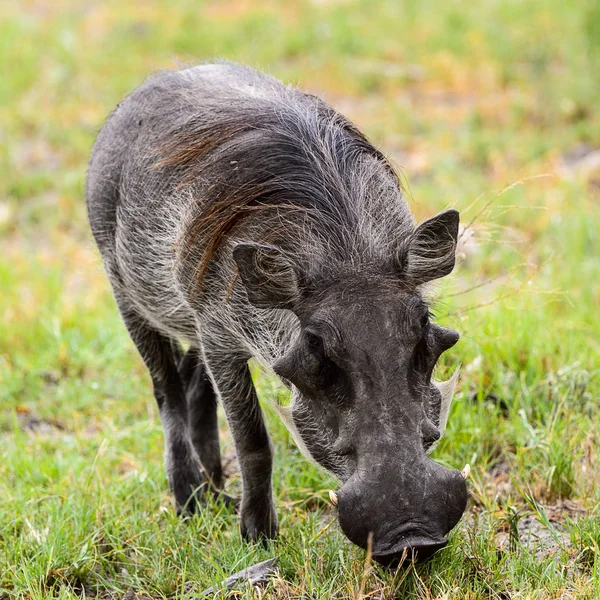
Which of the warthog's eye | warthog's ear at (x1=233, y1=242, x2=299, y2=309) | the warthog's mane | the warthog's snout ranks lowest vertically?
the warthog's snout

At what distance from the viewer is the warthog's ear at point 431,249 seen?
3014mm

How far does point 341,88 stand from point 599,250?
15.9 ft

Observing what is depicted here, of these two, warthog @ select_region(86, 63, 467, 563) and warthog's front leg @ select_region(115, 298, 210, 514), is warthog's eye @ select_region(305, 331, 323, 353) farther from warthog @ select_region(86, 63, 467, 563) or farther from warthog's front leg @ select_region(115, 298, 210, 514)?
warthog's front leg @ select_region(115, 298, 210, 514)

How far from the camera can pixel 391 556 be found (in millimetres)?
2600

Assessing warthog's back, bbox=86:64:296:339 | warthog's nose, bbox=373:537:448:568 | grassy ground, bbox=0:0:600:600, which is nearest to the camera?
warthog's nose, bbox=373:537:448:568

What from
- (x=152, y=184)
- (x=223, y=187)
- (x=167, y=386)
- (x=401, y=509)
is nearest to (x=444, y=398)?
(x=401, y=509)

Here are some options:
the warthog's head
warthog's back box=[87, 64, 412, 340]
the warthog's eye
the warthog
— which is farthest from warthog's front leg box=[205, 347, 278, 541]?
the warthog's eye

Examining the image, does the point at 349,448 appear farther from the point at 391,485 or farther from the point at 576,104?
the point at 576,104

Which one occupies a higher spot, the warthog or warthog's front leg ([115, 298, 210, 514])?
the warthog

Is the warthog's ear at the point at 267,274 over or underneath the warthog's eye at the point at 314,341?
over

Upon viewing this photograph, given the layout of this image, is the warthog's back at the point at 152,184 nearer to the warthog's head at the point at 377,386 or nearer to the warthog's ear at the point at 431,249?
the warthog's head at the point at 377,386

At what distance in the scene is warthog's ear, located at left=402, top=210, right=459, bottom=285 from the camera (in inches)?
119

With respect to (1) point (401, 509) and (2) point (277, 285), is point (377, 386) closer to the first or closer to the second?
(1) point (401, 509)

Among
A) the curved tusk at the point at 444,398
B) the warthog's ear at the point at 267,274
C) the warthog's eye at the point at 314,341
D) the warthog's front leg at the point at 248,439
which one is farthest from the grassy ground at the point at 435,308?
the warthog's ear at the point at 267,274
